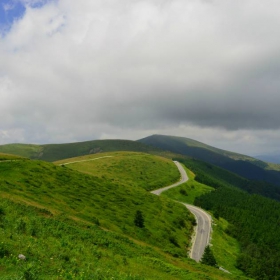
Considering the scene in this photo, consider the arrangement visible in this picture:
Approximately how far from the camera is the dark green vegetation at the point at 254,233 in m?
69.4

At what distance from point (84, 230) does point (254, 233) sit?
91.3 meters

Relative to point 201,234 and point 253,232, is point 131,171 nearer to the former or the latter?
point 253,232

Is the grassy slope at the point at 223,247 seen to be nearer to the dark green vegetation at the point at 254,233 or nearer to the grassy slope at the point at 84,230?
the dark green vegetation at the point at 254,233

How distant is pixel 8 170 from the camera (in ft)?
205

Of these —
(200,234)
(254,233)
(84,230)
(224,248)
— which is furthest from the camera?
(254,233)

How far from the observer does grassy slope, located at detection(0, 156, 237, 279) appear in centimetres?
2056

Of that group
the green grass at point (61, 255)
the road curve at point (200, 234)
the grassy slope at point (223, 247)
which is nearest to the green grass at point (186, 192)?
the grassy slope at point (223, 247)

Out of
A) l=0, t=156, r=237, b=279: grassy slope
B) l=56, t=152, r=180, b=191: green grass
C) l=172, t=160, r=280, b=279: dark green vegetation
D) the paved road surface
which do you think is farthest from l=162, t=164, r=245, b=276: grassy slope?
l=56, t=152, r=180, b=191: green grass

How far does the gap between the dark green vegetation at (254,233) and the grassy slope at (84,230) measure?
18357 mm

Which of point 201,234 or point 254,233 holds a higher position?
point 201,234

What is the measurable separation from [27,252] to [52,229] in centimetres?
1108

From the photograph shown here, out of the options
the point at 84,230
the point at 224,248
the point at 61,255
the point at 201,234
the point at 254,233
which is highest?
the point at 61,255

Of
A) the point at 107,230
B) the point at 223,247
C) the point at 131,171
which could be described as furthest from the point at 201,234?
the point at 131,171

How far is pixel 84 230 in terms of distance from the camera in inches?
1439
